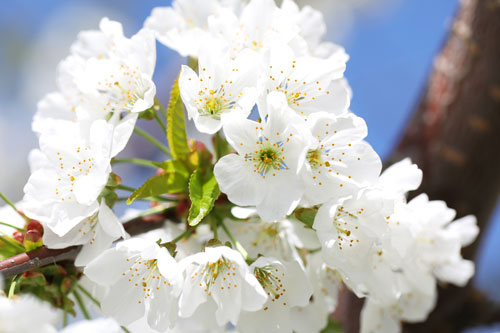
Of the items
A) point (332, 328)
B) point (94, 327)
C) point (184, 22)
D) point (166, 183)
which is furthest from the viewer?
point (332, 328)

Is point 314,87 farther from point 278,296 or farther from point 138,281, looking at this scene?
point 138,281

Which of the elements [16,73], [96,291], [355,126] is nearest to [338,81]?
[355,126]

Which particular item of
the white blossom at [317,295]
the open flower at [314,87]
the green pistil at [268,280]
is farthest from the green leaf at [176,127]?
the white blossom at [317,295]

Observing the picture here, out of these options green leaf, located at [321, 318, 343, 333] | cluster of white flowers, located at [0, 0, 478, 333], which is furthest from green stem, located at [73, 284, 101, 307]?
green leaf, located at [321, 318, 343, 333]

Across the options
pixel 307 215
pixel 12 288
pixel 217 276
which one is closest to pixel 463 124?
pixel 307 215

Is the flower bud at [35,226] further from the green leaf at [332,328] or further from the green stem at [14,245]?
the green leaf at [332,328]

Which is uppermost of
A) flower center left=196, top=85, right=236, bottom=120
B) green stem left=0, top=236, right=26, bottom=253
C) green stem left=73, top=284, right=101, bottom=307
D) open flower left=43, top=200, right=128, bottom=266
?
flower center left=196, top=85, right=236, bottom=120

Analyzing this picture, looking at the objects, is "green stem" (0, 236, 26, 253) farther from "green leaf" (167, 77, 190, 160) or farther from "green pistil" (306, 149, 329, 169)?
"green pistil" (306, 149, 329, 169)
